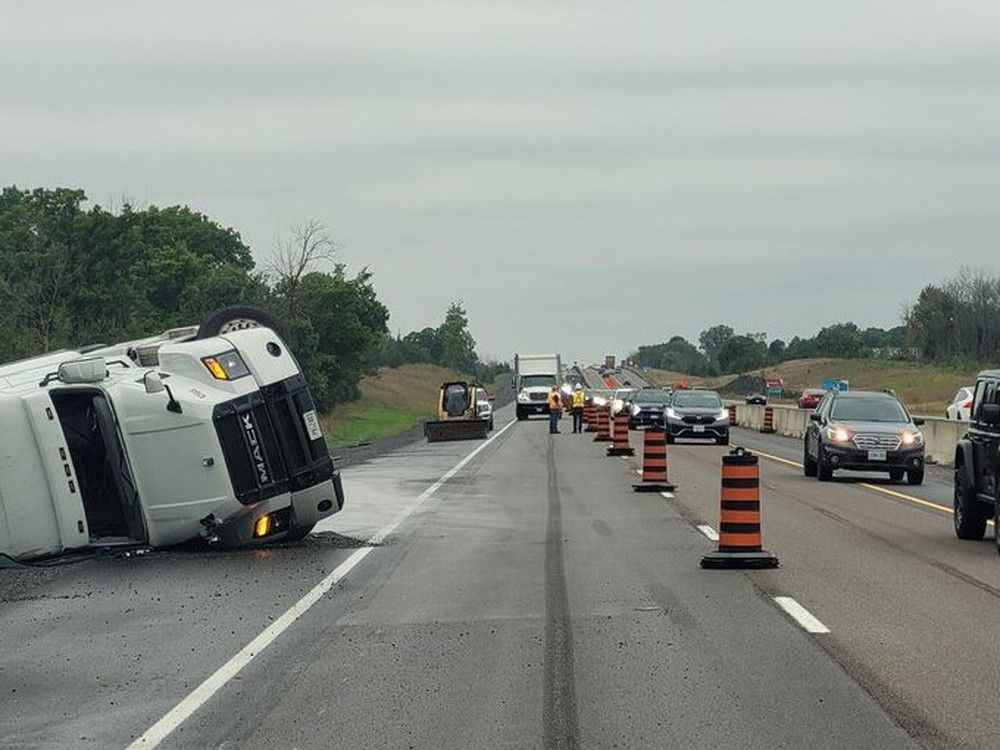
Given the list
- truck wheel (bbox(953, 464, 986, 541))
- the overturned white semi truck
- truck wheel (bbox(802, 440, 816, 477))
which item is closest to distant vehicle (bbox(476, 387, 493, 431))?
truck wheel (bbox(802, 440, 816, 477))

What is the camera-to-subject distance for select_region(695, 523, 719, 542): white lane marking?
19578 mm

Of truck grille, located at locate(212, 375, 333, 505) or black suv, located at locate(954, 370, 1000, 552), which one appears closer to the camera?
truck grille, located at locate(212, 375, 333, 505)

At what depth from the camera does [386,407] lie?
128625mm

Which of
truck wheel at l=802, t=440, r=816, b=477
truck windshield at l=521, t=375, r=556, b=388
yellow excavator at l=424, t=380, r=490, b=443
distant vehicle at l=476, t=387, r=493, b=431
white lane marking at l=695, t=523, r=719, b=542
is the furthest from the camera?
truck windshield at l=521, t=375, r=556, b=388

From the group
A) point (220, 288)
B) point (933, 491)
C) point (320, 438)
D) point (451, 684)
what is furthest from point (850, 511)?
point (220, 288)

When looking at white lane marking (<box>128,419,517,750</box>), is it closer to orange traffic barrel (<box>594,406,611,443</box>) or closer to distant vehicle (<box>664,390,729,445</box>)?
distant vehicle (<box>664,390,729,445</box>)

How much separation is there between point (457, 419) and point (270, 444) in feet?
137

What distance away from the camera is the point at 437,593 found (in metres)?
14.7

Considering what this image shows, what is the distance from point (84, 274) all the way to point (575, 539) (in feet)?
210

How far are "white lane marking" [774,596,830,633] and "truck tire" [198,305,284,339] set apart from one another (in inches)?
298

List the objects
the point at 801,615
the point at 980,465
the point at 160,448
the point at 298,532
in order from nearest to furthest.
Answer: the point at 801,615 → the point at 160,448 → the point at 980,465 → the point at 298,532

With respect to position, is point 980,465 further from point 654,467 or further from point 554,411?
point 554,411

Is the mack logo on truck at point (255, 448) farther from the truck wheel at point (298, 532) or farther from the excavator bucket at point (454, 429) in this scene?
Result: the excavator bucket at point (454, 429)

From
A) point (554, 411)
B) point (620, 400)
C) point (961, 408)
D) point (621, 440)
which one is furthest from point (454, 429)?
point (620, 400)
